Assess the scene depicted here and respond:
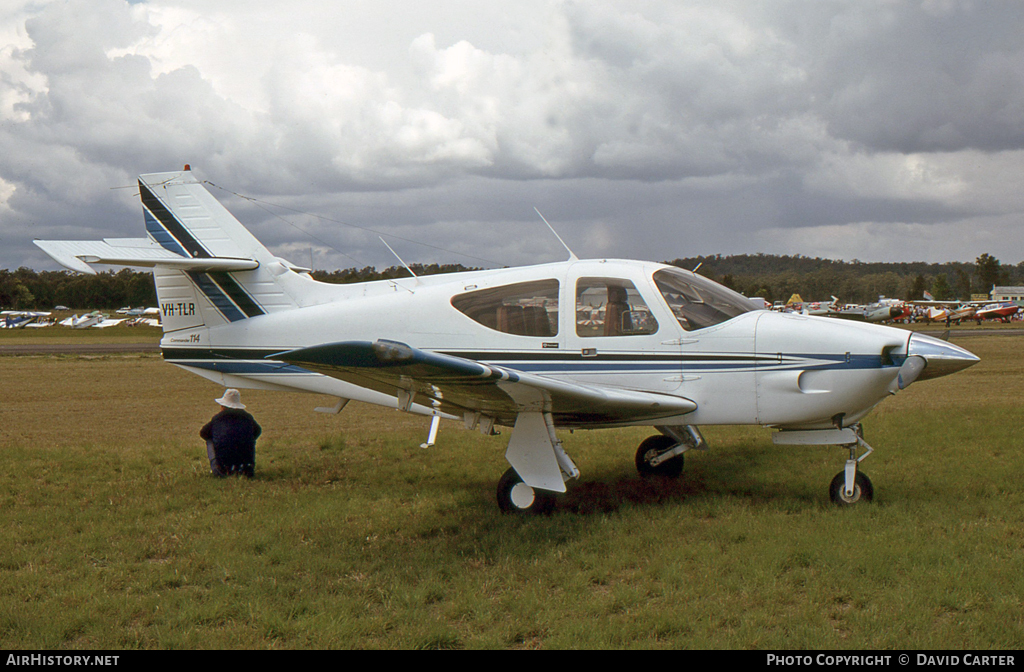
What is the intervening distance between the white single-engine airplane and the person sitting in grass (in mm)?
313

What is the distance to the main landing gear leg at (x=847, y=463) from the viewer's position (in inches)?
259

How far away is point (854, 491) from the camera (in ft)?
21.7

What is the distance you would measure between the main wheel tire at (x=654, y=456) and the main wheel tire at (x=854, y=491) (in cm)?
205

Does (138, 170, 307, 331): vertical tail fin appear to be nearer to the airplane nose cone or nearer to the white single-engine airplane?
the white single-engine airplane

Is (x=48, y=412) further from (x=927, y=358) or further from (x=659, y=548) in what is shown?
(x=927, y=358)

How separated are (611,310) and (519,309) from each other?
919 mm

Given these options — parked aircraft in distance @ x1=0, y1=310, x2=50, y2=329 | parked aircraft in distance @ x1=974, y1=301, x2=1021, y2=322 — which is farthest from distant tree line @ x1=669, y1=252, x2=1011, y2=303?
parked aircraft in distance @ x1=0, y1=310, x2=50, y2=329

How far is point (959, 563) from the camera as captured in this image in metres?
4.94

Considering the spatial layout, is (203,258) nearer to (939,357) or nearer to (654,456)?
(654,456)

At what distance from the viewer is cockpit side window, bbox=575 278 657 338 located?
6.91m

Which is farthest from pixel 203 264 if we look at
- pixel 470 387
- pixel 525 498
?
pixel 525 498

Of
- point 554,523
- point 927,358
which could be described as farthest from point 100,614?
point 927,358

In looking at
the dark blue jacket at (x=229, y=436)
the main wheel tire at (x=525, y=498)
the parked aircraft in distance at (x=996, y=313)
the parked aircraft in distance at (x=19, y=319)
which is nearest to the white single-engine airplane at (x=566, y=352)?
the main wheel tire at (x=525, y=498)
